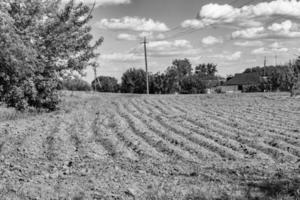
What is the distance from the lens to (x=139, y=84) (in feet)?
180

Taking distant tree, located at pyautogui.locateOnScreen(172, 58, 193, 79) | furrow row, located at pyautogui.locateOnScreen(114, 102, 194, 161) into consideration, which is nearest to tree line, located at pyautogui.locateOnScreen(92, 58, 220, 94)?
distant tree, located at pyautogui.locateOnScreen(172, 58, 193, 79)

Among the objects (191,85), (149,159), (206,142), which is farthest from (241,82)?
(149,159)

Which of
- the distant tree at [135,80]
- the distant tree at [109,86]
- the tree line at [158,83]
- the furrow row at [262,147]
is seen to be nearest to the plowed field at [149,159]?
the furrow row at [262,147]

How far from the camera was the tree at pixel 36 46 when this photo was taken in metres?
4.47

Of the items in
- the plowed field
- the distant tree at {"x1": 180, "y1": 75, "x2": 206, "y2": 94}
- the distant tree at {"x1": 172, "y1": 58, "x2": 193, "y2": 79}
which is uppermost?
the distant tree at {"x1": 172, "y1": 58, "x2": 193, "y2": 79}

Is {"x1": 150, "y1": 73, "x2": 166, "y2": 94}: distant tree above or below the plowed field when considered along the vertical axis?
above

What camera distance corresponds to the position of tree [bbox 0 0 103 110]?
176 inches

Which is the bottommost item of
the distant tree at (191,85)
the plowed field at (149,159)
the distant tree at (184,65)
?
the plowed field at (149,159)

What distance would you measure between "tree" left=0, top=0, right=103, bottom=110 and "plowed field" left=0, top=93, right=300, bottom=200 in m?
1.20

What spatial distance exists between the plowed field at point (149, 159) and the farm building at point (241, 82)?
163 ft

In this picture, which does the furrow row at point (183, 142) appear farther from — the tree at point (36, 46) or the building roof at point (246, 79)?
the building roof at point (246, 79)

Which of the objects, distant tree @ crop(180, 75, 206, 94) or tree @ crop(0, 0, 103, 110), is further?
distant tree @ crop(180, 75, 206, 94)

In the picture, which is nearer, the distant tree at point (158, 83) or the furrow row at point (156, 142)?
the furrow row at point (156, 142)

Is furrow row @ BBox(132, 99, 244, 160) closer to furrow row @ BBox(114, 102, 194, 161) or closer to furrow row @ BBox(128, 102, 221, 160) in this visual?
furrow row @ BBox(128, 102, 221, 160)
